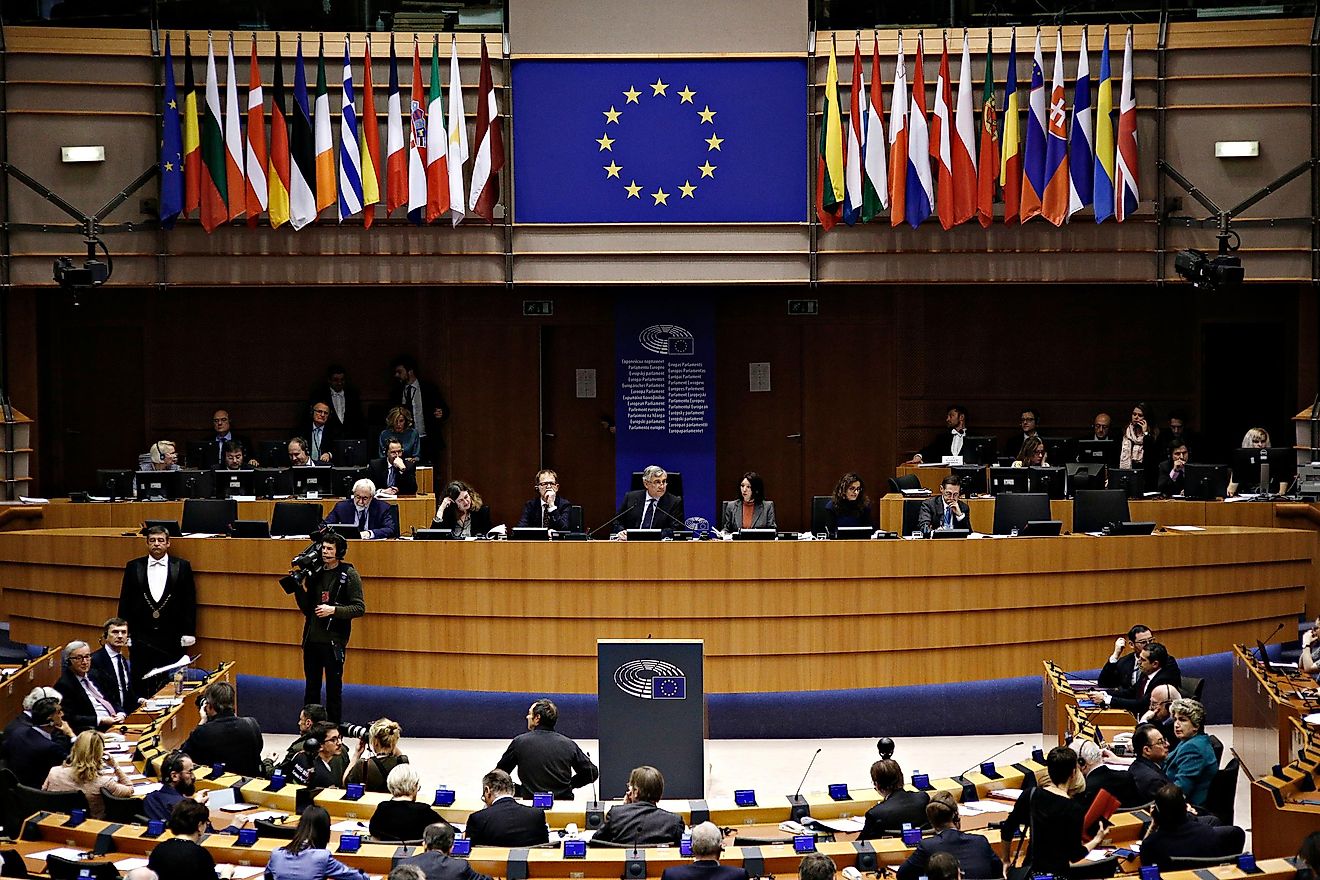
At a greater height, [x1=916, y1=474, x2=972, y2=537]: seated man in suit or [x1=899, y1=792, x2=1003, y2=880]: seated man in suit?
[x1=916, y1=474, x2=972, y2=537]: seated man in suit

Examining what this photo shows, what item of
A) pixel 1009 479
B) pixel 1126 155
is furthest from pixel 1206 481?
pixel 1126 155

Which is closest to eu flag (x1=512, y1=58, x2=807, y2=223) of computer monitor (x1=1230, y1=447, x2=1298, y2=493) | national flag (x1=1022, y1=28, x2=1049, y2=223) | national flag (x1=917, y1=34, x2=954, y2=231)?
national flag (x1=917, y1=34, x2=954, y2=231)

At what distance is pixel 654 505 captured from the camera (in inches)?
487

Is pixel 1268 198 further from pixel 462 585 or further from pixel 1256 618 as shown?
pixel 462 585

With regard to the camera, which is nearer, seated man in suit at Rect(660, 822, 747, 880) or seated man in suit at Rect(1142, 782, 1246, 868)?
seated man in suit at Rect(660, 822, 747, 880)

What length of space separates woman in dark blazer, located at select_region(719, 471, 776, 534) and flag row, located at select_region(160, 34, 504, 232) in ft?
16.1

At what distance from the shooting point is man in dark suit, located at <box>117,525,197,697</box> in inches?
468

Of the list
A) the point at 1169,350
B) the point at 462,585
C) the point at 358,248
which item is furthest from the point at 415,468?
the point at 1169,350

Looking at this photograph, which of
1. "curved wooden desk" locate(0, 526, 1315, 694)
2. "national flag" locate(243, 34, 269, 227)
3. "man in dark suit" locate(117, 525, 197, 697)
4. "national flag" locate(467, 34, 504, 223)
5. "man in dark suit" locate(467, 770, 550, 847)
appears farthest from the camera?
"national flag" locate(243, 34, 269, 227)

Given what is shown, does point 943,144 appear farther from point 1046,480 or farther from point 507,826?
point 507,826

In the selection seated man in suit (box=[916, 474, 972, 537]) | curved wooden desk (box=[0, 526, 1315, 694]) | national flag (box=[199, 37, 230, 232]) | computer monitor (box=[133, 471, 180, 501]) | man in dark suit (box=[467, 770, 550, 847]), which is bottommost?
man in dark suit (box=[467, 770, 550, 847])

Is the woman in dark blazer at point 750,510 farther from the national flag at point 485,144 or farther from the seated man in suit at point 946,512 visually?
the national flag at point 485,144

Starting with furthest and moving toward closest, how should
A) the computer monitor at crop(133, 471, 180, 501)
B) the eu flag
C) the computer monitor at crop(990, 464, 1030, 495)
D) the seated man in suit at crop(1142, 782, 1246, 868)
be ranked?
the eu flag → the computer monitor at crop(990, 464, 1030, 495) → the computer monitor at crop(133, 471, 180, 501) → the seated man in suit at crop(1142, 782, 1246, 868)

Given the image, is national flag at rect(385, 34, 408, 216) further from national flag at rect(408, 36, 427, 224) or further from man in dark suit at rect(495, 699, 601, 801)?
man in dark suit at rect(495, 699, 601, 801)
